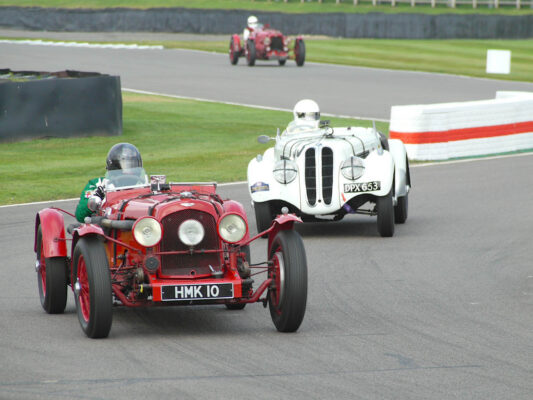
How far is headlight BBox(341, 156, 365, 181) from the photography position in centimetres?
1250

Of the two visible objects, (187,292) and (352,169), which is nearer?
(187,292)

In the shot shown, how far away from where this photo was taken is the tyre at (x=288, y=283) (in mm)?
7645

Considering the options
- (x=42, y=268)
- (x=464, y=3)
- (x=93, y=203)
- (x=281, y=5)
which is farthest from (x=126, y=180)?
(x=464, y=3)

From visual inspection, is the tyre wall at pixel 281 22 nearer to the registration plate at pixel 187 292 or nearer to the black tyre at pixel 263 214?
the black tyre at pixel 263 214

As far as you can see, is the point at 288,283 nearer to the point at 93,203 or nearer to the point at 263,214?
the point at 93,203

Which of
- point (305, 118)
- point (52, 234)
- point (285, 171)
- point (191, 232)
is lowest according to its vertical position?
point (285, 171)

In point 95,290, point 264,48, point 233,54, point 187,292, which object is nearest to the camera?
point 95,290

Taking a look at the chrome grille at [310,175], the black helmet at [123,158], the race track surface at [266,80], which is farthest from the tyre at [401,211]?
the race track surface at [266,80]

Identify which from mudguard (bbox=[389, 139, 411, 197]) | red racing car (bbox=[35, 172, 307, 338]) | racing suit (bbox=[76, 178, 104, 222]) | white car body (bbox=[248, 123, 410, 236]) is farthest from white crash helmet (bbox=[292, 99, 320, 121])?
red racing car (bbox=[35, 172, 307, 338])

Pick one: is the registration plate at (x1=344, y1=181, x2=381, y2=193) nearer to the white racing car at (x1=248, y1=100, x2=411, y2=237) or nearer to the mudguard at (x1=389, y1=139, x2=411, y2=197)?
the white racing car at (x1=248, y1=100, x2=411, y2=237)

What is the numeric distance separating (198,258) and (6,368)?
1.72 m

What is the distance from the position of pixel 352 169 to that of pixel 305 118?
69.1 inches

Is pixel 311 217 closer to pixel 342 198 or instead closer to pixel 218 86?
pixel 342 198

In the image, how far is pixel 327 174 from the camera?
41.3 feet
